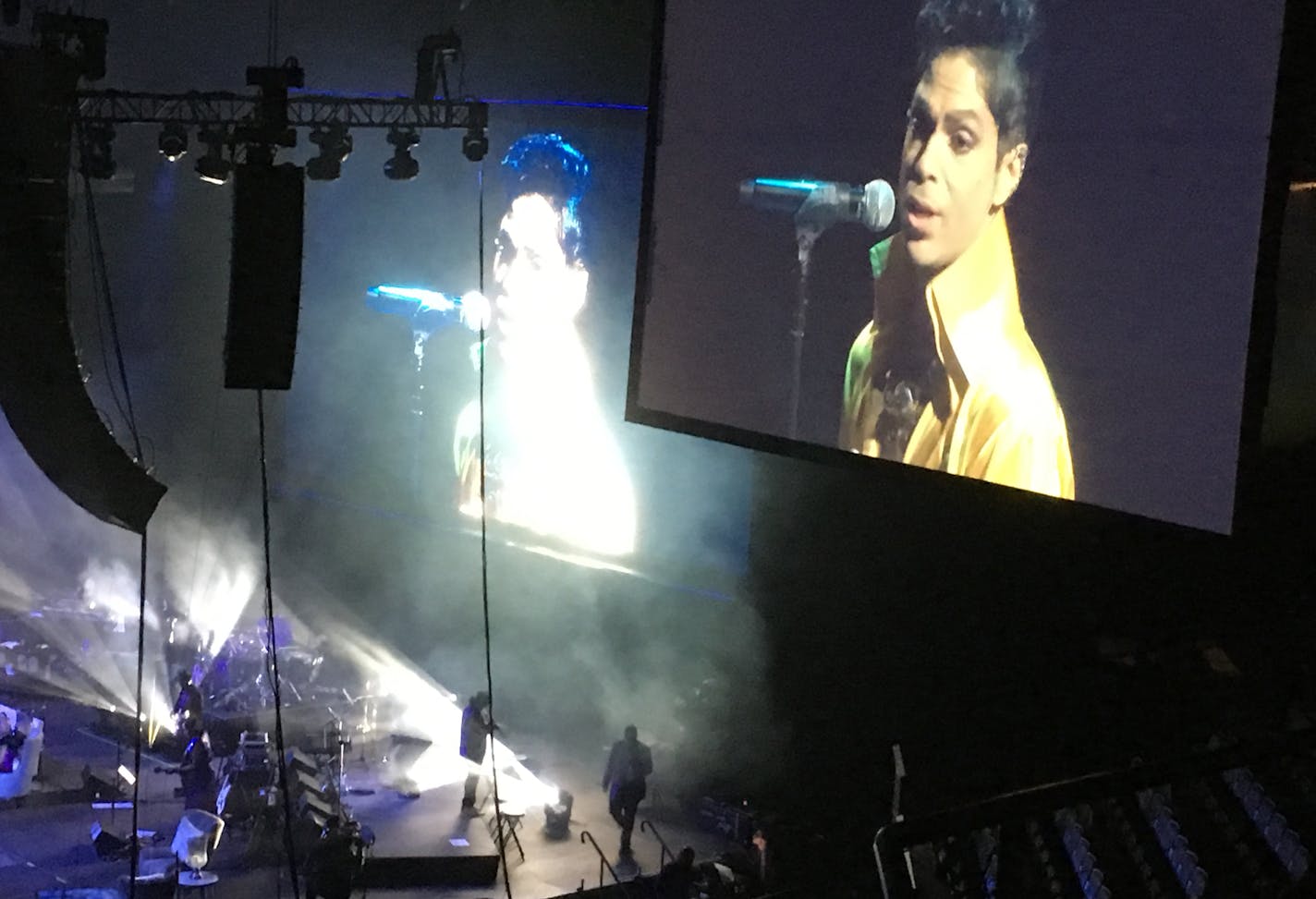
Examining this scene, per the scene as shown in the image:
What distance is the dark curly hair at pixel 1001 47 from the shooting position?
468 centimetres

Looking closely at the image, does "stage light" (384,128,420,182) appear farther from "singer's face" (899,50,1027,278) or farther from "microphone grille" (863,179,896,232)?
"singer's face" (899,50,1027,278)

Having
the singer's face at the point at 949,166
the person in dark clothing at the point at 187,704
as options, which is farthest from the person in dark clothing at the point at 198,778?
the singer's face at the point at 949,166

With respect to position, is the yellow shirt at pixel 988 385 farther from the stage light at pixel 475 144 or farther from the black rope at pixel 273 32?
the black rope at pixel 273 32

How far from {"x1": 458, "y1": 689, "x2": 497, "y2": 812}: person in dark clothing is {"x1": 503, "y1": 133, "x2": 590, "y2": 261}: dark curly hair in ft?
11.2

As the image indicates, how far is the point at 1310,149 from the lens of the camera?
Result: 4.30 meters

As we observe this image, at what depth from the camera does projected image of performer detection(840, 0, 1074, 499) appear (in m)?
4.75

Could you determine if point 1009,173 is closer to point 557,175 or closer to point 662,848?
point 662,848

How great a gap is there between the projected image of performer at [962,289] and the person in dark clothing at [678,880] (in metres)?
2.39

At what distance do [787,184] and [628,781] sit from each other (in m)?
3.71

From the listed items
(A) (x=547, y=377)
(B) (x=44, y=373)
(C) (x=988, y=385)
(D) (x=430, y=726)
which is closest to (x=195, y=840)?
(D) (x=430, y=726)

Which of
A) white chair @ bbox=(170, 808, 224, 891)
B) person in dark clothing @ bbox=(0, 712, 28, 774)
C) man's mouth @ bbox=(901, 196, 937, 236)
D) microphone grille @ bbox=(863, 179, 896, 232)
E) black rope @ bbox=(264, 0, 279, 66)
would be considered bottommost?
white chair @ bbox=(170, 808, 224, 891)

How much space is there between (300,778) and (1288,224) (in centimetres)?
618

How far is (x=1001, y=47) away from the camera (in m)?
4.81

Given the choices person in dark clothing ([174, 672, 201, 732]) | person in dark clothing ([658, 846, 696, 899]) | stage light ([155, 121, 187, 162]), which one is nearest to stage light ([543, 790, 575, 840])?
person in dark clothing ([658, 846, 696, 899])
